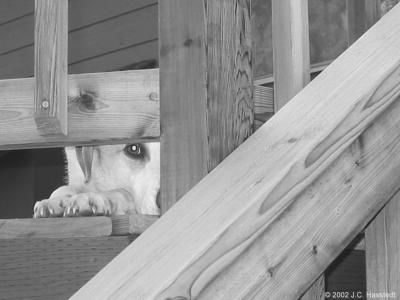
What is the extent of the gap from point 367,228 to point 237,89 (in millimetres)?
350

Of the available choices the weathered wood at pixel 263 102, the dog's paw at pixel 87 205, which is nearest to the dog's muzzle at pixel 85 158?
the dog's paw at pixel 87 205

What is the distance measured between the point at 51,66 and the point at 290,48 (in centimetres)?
73

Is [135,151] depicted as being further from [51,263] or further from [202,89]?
[202,89]

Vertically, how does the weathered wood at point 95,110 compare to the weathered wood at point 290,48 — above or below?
below

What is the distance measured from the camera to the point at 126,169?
4.71 m

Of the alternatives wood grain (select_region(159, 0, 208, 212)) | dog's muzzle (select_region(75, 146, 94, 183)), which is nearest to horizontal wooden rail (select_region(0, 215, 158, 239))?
wood grain (select_region(159, 0, 208, 212))

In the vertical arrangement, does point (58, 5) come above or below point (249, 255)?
above

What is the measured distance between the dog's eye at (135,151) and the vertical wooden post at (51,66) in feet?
9.16

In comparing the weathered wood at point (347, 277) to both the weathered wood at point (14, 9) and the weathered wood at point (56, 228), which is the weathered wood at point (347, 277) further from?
the weathered wood at point (14, 9)

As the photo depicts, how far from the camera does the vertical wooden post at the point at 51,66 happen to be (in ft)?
6.16

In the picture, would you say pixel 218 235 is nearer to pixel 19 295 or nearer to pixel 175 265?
pixel 175 265

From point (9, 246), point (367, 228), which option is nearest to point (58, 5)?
point (9, 246)

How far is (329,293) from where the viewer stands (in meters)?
2.05

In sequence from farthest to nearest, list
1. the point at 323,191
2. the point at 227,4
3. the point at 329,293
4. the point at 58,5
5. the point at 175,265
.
Result: the point at 329,293 → the point at 58,5 → the point at 227,4 → the point at 323,191 → the point at 175,265
